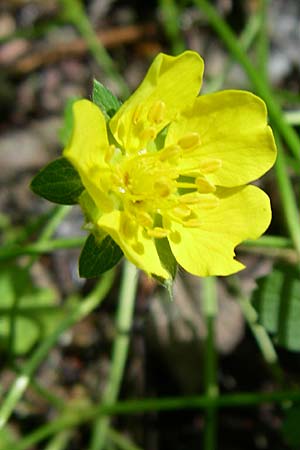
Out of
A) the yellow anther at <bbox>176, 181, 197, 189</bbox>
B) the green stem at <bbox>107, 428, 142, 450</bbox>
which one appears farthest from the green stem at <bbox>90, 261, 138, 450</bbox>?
the yellow anther at <bbox>176, 181, 197, 189</bbox>

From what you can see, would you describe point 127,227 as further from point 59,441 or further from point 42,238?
point 59,441

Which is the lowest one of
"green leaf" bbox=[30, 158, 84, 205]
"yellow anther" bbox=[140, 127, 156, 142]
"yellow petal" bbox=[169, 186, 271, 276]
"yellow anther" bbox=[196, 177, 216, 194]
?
"yellow petal" bbox=[169, 186, 271, 276]

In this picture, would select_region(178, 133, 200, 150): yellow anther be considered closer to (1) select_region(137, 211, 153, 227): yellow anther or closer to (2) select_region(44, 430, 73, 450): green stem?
(1) select_region(137, 211, 153, 227): yellow anther

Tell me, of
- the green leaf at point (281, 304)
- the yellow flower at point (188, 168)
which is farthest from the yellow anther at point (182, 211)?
the green leaf at point (281, 304)

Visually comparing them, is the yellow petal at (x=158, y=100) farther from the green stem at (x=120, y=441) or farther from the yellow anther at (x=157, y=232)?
the green stem at (x=120, y=441)

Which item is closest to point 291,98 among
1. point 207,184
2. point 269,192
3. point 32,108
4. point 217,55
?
point 269,192

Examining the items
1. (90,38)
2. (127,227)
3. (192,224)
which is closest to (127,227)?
(127,227)

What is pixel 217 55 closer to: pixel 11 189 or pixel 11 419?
pixel 11 189
